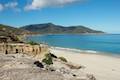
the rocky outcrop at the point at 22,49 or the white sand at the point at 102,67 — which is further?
the rocky outcrop at the point at 22,49

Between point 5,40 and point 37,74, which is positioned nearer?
point 37,74

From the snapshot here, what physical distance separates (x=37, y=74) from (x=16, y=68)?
2191mm

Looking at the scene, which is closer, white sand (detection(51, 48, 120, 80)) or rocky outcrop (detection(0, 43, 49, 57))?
white sand (detection(51, 48, 120, 80))

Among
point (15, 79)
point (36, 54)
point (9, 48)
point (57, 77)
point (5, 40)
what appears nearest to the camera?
point (15, 79)

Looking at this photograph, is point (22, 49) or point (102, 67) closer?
point (22, 49)

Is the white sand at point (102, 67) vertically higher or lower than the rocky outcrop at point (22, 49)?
lower

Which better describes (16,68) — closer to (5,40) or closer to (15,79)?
(15,79)

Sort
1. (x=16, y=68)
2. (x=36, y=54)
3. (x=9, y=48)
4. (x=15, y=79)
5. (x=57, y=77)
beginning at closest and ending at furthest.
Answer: (x=15, y=79)
(x=57, y=77)
(x=16, y=68)
(x=9, y=48)
(x=36, y=54)

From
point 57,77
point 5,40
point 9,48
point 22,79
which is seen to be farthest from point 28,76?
point 5,40

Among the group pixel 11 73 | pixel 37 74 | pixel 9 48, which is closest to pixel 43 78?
pixel 37 74

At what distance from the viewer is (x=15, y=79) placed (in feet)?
47.7

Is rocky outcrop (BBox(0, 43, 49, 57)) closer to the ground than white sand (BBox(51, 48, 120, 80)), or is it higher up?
higher up

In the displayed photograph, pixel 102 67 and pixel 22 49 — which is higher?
pixel 22 49

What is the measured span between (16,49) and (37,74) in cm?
1794
